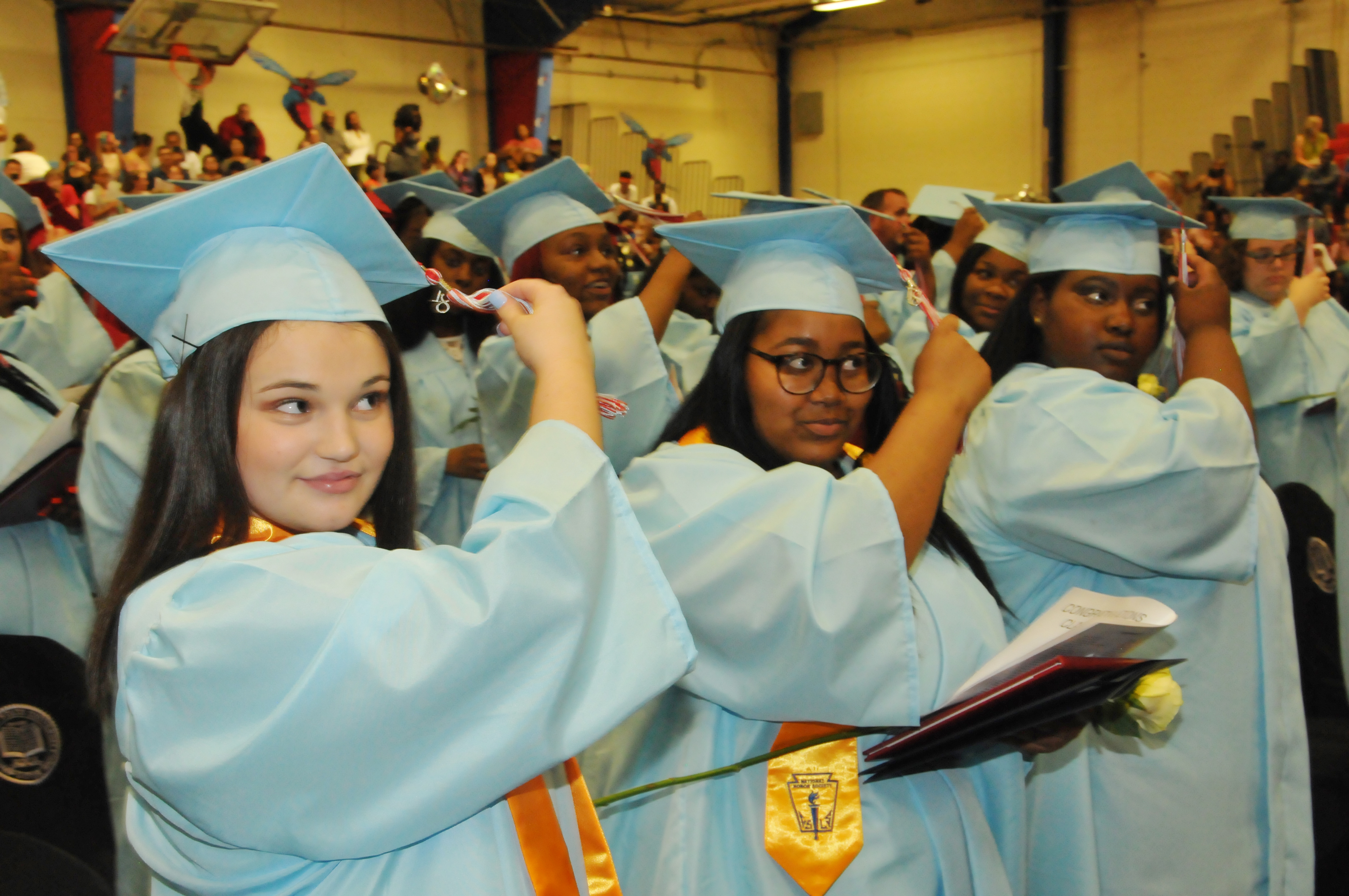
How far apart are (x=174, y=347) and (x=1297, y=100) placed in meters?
16.0

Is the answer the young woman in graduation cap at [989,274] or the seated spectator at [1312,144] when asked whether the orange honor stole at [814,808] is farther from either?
the seated spectator at [1312,144]

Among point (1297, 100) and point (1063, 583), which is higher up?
point (1297, 100)

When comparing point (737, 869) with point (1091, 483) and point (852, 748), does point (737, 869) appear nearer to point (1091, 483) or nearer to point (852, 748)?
point (852, 748)

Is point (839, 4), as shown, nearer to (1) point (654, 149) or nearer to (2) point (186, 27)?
(1) point (654, 149)

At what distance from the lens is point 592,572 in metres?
1.12

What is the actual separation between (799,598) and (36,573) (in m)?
2.15

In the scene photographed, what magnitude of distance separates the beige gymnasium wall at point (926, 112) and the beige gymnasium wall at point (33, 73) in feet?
40.9

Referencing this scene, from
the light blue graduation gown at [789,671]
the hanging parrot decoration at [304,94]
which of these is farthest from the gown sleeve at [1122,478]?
the hanging parrot decoration at [304,94]

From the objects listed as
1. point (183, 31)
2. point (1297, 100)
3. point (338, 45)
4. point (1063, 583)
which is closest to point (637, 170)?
point (338, 45)

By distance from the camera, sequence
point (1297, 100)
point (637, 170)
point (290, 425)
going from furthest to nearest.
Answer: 1. point (637, 170)
2. point (1297, 100)
3. point (290, 425)

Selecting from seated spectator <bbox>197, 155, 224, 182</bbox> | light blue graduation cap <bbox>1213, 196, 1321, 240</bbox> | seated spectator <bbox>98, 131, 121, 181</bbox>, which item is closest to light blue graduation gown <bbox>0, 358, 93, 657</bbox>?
light blue graduation cap <bbox>1213, 196, 1321, 240</bbox>

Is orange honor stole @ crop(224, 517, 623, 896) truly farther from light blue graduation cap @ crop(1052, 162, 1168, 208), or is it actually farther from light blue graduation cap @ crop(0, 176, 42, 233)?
light blue graduation cap @ crop(0, 176, 42, 233)

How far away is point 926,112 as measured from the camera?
18.5m

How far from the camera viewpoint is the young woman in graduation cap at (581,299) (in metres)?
3.04
